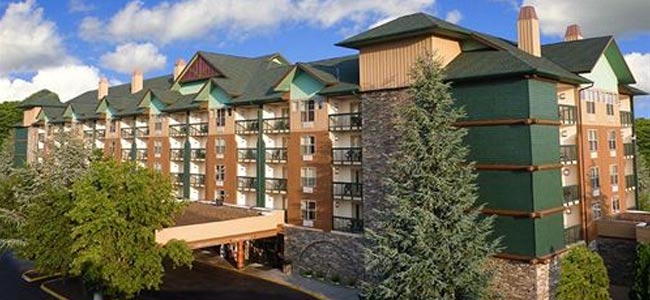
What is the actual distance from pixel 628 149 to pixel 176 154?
1443 inches

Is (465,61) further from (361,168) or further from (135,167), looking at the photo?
(135,167)

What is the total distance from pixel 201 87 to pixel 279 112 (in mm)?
10780

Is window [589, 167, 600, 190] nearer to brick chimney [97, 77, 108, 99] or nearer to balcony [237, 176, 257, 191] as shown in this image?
balcony [237, 176, 257, 191]

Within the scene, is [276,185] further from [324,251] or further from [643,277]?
[643,277]

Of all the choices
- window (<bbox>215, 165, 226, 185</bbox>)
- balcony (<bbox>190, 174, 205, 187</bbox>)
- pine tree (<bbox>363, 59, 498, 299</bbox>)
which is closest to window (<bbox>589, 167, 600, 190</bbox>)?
pine tree (<bbox>363, 59, 498, 299</bbox>)

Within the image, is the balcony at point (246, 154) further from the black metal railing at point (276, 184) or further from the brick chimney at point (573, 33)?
the brick chimney at point (573, 33)

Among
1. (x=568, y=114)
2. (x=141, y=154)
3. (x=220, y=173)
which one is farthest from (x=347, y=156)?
(x=141, y=154)

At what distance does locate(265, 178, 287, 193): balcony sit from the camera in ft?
121

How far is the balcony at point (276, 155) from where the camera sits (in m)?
36.9

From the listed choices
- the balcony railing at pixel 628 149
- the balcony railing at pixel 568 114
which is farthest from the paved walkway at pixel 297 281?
the balcony railing at pixel 628 149

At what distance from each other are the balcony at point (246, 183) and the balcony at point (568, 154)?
2145 cm

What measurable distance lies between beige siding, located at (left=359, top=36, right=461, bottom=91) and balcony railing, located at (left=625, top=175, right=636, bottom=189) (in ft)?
54.8

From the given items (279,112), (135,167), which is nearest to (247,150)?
(279,112)

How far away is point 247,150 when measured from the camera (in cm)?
3953
